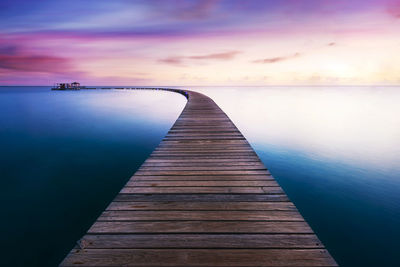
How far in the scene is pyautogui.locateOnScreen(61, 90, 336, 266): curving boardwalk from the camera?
1.84 meters

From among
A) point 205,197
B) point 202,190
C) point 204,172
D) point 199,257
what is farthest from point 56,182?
point 199,257

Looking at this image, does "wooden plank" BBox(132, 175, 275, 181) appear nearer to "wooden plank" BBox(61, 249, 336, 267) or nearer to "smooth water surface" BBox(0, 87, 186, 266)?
"wooden plank" BBox(61, 249, 336, 267)

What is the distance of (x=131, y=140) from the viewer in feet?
35.8

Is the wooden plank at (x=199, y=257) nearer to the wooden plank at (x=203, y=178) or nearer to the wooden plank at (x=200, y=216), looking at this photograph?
the wooden plank at (x=200, y=216)

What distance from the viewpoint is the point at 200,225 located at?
2.23 metres

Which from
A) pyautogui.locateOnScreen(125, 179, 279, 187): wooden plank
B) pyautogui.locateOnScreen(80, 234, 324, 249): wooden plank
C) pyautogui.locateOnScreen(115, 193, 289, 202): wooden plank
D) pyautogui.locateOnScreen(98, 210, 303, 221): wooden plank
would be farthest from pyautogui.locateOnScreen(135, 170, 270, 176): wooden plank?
pyautogui.locateOnScreen(80, 234, 324, 249): wooden plank

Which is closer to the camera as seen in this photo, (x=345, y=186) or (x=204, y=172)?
(x=204, y=172)

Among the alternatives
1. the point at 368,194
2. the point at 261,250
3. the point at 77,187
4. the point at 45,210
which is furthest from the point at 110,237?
the point at 368,194

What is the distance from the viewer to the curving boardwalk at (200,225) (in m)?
1.84

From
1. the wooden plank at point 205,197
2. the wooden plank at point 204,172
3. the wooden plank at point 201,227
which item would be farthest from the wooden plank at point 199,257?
the wooden plank at point 204,172

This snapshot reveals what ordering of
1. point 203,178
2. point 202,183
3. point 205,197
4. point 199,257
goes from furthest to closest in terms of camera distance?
point 203,178
point 202,183
point 205,197
point 199,257

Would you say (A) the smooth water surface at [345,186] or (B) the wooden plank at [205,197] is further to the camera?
(A) the smooth water surface at [345,186]

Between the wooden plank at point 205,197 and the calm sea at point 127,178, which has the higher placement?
the wooden plank at point 205,197

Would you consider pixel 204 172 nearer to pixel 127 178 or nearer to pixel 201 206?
pixel 201 206
